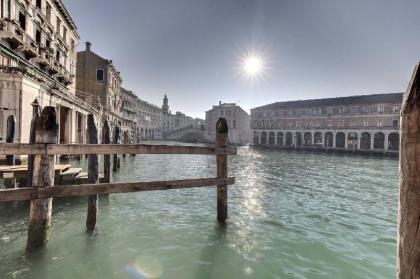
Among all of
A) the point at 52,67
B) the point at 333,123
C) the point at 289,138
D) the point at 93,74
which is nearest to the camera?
the point at 52,67

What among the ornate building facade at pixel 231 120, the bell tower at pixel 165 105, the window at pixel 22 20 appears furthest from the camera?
the bell tower at pixel 165 105

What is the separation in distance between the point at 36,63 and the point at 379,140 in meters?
60.9

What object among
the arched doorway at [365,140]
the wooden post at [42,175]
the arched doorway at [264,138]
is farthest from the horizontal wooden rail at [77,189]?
the arched doorway at [264,138]

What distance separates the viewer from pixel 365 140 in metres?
56.0

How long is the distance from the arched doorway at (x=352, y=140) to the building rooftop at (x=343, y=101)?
7.34m

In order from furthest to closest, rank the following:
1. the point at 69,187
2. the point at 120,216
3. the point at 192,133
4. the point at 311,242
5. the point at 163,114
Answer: the point at 163,114 → the point at 192,133 → the point at 120,216 → the point at 311,242 → the point at 69,187

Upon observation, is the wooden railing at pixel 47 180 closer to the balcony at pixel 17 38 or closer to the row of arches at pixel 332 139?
the balcony at pixel 17 38

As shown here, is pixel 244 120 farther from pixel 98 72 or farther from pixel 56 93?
pixel 56 93

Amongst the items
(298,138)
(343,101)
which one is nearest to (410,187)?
(343,101)

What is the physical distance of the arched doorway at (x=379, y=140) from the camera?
5284 centimetres

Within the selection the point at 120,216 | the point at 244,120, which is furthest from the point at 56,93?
the point at 244,120

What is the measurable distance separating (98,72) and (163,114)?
72.6 metres

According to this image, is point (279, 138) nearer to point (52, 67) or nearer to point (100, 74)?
point (100, 74)

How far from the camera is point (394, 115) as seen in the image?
50.8m
